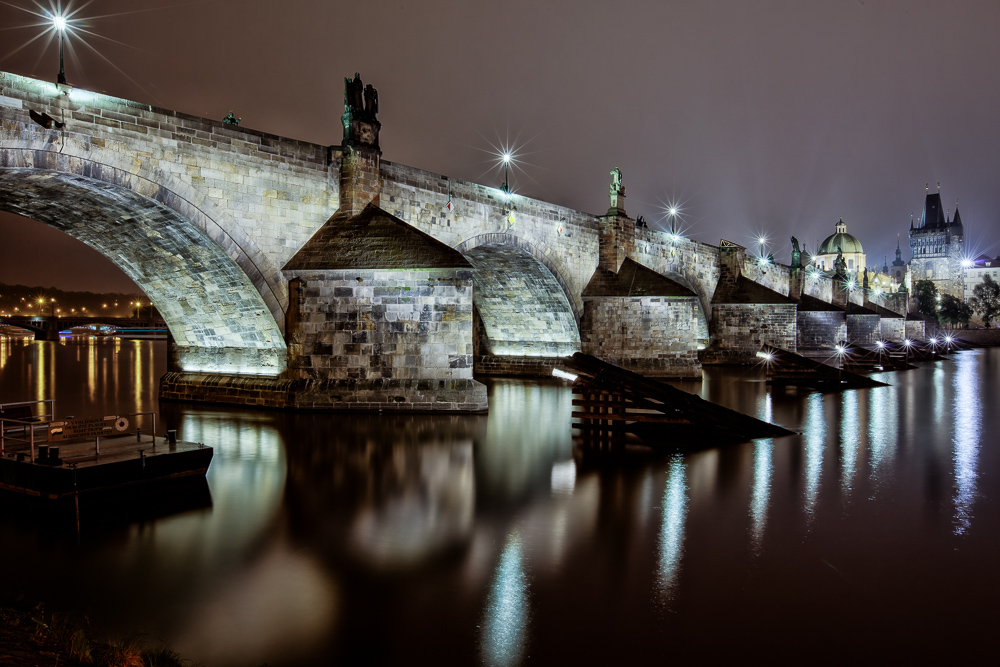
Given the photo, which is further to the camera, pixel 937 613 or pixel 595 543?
pixel 595 543

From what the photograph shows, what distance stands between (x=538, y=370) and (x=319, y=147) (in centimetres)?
1243

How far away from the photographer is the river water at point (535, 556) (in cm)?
410

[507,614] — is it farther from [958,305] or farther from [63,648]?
[958,305]

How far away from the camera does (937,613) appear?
446cm

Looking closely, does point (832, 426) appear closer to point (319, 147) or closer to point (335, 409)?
point (335, 409)

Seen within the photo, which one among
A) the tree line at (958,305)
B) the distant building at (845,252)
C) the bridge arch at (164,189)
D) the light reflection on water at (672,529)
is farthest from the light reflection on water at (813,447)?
the distant building at (845,252)

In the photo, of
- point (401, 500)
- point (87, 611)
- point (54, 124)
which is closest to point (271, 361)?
point (54, 124)

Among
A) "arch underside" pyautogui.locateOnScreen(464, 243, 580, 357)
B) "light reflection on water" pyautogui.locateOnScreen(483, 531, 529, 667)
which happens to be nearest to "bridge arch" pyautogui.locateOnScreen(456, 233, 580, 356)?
"arch underside" pyautogui.locateOnScreen(464, 243, 580, 357)

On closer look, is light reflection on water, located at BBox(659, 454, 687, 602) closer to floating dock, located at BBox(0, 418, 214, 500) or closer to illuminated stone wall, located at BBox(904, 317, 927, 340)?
floating dock, located at BBox(0, 418, 214, 500)

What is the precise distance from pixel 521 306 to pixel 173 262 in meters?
14.0

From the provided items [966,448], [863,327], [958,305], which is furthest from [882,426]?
[958,305]

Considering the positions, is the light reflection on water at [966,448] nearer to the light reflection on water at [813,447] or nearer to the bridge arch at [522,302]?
the light reflection on water at [813,447]

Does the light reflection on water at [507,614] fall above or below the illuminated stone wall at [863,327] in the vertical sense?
below

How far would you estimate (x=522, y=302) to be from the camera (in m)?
25.9
